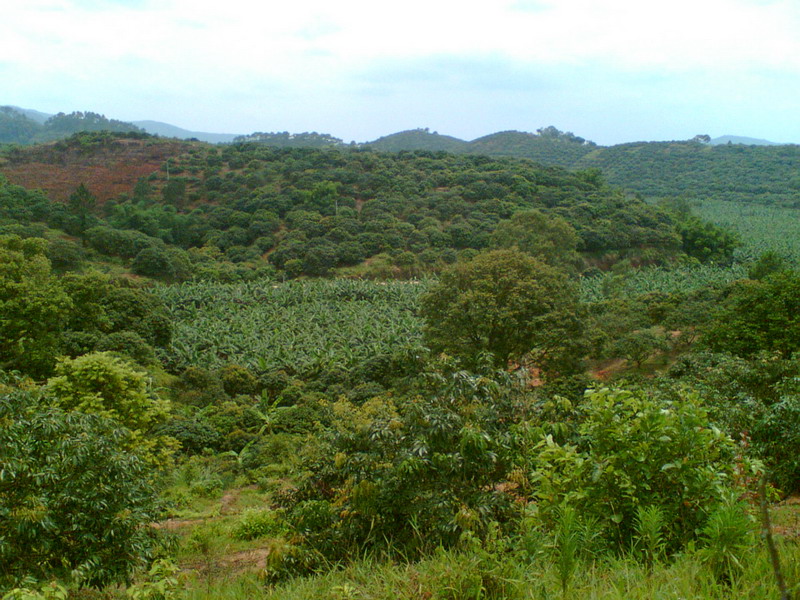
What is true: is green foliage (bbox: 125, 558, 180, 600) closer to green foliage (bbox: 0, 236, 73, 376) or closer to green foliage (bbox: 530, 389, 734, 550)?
green foliage (bbox: 530, 389, 734, 550)

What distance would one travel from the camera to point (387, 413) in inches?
217

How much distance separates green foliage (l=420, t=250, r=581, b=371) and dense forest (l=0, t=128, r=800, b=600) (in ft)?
0.25

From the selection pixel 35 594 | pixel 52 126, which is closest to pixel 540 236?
pixel 35 594

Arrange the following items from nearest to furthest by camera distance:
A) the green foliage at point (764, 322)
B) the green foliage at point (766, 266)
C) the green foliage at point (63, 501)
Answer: the green foliage at point (63, 501)
the green foliage at point (764, 322)
the green foliage at point (766, 266)

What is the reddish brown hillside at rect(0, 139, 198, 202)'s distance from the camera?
179ft

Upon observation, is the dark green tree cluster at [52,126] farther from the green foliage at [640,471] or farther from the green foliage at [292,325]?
the green foliage at [640,471]

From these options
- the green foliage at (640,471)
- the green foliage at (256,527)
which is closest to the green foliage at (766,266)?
the green foliage at (256,527)

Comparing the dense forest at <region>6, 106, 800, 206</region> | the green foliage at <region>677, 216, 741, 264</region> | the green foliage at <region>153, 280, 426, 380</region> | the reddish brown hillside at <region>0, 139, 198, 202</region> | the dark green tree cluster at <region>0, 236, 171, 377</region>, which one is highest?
the dense forest at <region>6, 106, 800, 206</region>

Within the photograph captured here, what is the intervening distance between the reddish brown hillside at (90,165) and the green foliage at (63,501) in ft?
182

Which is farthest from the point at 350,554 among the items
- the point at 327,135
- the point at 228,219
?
the point at 327,135

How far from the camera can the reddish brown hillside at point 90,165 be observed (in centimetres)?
5456

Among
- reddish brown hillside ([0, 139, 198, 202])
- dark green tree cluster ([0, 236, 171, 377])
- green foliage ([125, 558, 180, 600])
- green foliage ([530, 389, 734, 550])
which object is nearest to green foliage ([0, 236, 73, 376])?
dark green tree cluster ([0, 236, 171, 377])

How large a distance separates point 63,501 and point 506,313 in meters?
11.9

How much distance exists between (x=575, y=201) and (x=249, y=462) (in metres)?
46.3
